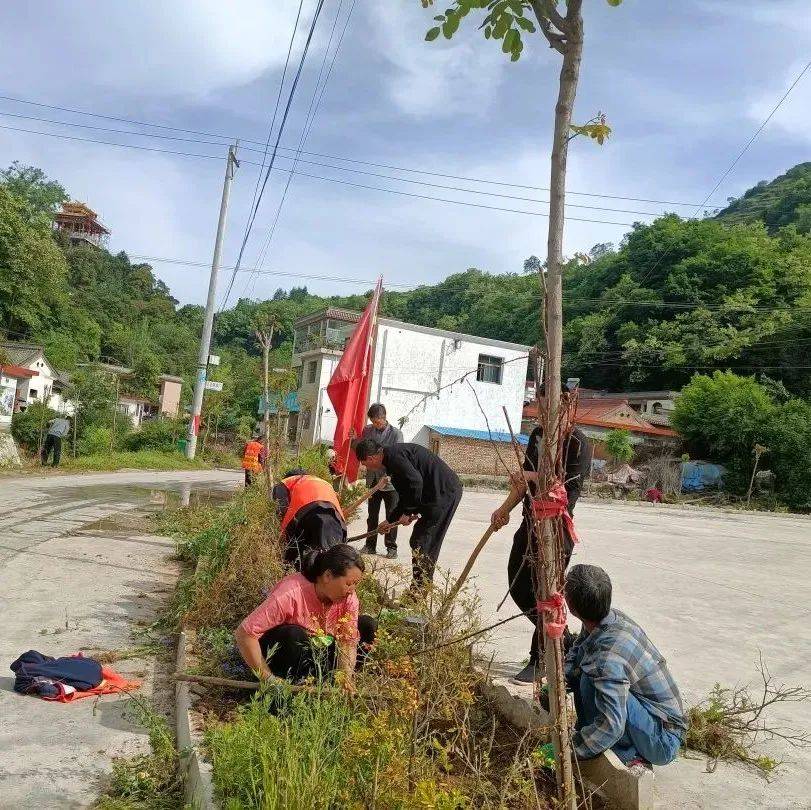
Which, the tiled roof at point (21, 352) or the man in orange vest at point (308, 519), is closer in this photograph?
the man in orange vest at point (308, 519)

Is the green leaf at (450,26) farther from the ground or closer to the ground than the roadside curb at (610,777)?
farther from the ground

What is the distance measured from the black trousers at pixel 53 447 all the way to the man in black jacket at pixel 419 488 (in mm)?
18368

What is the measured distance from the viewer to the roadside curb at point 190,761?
284 cm

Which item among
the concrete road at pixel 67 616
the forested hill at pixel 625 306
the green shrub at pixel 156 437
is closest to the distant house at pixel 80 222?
the forested hill at pixel 625 306

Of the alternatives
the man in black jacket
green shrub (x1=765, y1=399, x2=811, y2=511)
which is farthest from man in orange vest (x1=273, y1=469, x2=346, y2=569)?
green shrub (x1=765, y1=399, x2=811, y2=511)

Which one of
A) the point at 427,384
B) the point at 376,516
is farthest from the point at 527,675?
the point at 427,384

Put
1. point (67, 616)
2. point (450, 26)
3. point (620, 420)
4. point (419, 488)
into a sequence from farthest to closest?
1. point (620, 420)
2. point (419, 488)
3. point (67, 616)
4. point (450, 26)

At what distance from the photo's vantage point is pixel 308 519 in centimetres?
518

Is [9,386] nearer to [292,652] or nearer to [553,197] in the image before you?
[292,652]

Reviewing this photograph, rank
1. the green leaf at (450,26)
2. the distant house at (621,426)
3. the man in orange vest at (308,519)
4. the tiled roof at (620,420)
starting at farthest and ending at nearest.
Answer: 1. the tiled roof at (620,420)
2. the distant house at (621,426)
3. the man in orange vest at (308,519)
4. the green leaf at (450,26)

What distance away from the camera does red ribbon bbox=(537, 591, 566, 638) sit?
2615 millimetres

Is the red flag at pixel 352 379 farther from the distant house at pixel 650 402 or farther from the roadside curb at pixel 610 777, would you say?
the distant house at pixel 650 402

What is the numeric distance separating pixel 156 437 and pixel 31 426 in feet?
21.6

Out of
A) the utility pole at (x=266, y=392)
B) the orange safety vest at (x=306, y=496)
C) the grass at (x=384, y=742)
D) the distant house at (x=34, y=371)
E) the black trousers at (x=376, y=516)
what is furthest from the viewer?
the distant house at (x=34, y=371)
